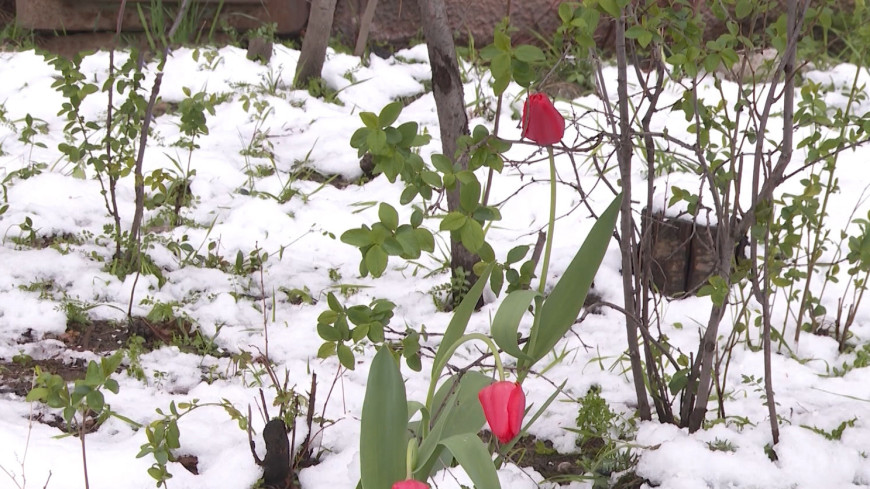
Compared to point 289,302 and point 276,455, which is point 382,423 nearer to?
point 276,455

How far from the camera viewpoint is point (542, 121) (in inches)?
44.5

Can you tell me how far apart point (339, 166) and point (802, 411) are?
6.63ft

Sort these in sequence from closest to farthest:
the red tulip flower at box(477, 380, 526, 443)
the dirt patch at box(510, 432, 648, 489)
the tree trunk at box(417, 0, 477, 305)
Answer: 1. the red tulip flower at box(477, 380, 526, 443)
2. the dirt patch at box(510, 432, 648, 489)
3. the tree trunk at box(417, 0, 477, 305)

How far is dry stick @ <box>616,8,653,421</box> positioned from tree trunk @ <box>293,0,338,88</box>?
2.38m

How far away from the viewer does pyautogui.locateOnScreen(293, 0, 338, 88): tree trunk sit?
3.78m

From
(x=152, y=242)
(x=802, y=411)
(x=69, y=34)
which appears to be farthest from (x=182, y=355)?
(x=69, y=34)

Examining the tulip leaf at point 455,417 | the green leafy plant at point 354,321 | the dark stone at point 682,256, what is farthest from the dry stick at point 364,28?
the tulip leaf at point 455,417

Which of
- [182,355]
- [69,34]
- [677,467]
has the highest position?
[69,34]

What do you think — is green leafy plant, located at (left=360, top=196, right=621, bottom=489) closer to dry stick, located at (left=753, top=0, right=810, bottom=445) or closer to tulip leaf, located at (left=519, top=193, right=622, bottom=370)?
tulip leaf, located at (left=519, top=193, right=622, bottom=370)

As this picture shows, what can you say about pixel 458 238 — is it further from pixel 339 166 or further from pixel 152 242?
pixel 339 166

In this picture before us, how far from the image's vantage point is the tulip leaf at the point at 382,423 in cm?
108

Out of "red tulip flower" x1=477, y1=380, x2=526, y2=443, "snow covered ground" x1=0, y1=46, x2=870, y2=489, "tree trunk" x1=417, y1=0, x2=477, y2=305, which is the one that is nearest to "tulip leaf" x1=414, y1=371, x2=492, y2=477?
"red tulip flower" x1=477, y1=380, x2=526, y2=443

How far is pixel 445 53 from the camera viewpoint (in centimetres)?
227

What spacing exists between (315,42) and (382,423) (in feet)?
9.80
